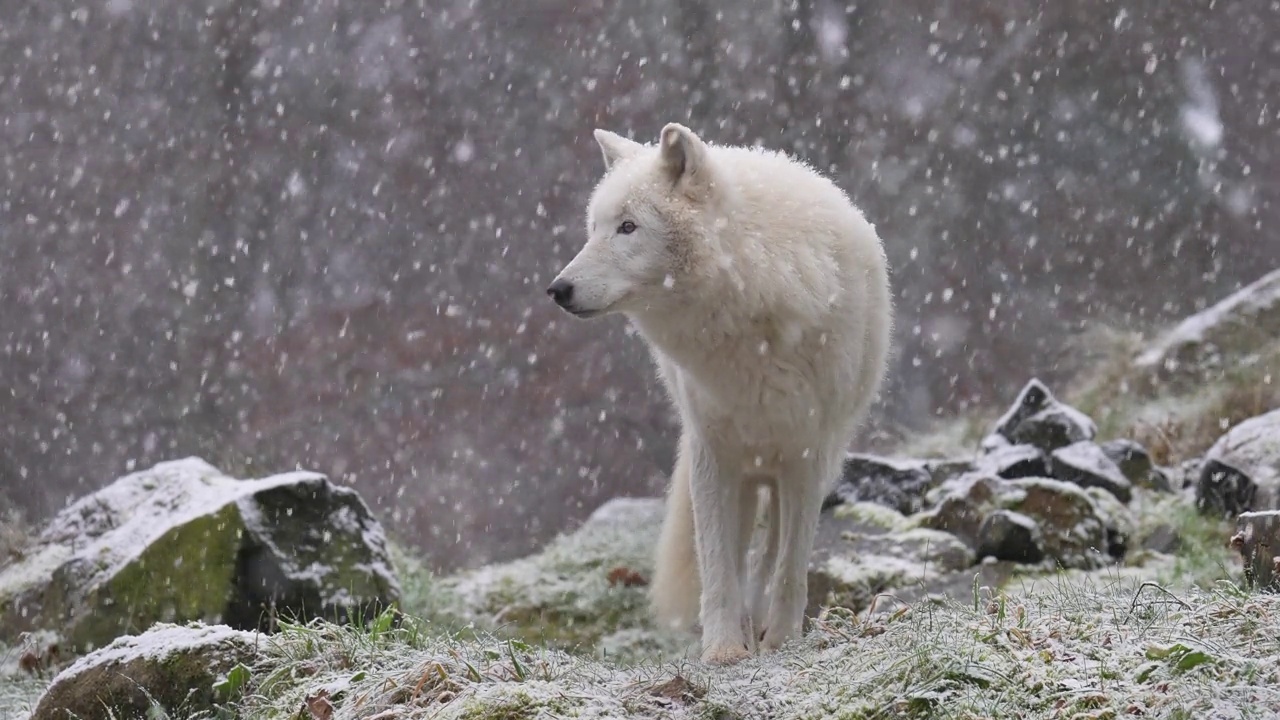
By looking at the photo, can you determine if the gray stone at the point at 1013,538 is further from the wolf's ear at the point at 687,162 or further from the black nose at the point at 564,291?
the black nose at the point at 564,291

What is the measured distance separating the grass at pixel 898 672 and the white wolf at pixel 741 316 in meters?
0.83

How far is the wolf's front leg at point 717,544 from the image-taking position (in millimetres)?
3916

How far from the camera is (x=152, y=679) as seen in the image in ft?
9.78

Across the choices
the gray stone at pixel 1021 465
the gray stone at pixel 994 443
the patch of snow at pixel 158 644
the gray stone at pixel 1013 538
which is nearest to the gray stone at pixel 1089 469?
the gray stone at pixel 1021 465

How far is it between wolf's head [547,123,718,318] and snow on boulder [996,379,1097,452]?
3.93 m

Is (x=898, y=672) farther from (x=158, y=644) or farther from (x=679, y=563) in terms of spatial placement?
(x=679, y=563)

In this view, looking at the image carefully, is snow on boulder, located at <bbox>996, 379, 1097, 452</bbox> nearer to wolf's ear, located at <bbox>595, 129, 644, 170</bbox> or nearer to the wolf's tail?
the wolf's tail

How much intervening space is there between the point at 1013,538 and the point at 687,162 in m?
2.96

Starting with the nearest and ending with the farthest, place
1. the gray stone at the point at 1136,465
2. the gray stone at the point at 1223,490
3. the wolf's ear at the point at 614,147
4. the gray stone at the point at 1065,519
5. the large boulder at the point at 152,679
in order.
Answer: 1. the large boulder at the point at 152,679
2. the wolf's ear at the point at 614,147
3. the gray stone at the point at 1223,490
4. the gray stone at the point at 1065,519
5. the gray stone at the point at 1136,465

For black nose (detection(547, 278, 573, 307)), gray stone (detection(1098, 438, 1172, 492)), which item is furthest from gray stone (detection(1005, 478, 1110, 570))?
black nose (detection(547, 278, 573, 307))

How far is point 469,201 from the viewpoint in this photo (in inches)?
526

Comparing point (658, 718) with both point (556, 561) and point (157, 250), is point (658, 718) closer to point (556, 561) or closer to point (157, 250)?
point (556, 561)

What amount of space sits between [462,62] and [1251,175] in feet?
31.6

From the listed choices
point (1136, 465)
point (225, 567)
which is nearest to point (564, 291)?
point (225, 567)
